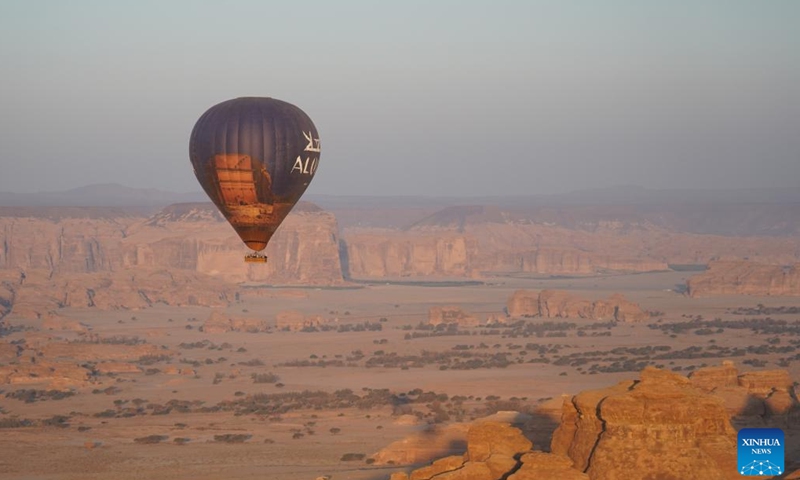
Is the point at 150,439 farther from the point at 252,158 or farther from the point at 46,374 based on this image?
the point at 46,374

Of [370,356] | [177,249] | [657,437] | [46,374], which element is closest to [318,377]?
[370,356]

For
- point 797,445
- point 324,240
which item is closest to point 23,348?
point 797,445

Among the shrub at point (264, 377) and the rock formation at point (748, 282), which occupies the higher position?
the rock formation at point (748, 282)

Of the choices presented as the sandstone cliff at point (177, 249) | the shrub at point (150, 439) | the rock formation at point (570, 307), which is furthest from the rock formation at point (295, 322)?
the shrub at point (150, 439)

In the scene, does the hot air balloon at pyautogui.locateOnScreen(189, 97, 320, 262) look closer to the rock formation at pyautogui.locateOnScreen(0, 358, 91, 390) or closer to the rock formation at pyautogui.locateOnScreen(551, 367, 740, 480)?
the rock formation at pyautogui.locateOnScreen(551, 367, 740, 480)

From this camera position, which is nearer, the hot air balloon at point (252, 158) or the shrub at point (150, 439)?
the hot air balloon at point (252, 158)

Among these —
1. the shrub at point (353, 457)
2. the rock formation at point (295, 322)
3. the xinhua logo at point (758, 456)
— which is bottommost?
the rock formation at point (295, 322)

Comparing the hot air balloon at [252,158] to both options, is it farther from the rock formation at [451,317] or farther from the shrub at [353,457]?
the rock formation at [451,317]

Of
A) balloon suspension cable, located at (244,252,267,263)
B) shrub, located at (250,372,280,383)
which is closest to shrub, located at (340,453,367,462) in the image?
balloon suspension cable, located at (244,252,267,263)
